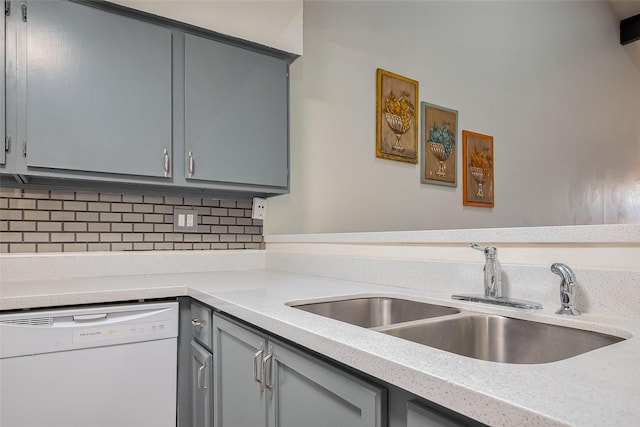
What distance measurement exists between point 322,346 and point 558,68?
4.22 m

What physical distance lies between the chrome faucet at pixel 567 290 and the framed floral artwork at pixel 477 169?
218 centimetres

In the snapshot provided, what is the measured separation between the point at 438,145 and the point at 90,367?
2.44 metres

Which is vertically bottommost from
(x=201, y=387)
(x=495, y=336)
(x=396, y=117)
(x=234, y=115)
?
(x=201, y=387)

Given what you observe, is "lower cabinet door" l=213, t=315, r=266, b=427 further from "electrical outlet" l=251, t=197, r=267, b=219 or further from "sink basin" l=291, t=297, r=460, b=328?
"electrical outlet" l=251, t=197, r=267, b=219

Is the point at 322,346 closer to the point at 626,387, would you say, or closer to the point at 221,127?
the point at 626,387

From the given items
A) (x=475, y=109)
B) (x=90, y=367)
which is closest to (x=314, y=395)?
(x=90, y=367)

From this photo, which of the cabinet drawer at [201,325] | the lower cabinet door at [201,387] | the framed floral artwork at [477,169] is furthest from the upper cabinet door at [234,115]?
the framed floral artwork at [477,169]

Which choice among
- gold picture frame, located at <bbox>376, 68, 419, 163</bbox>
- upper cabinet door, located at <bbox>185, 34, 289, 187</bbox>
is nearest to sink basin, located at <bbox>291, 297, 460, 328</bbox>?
upper cabinet door, located at <bbox>185, 34, 289, 187</bbox>

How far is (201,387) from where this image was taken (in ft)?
4.94

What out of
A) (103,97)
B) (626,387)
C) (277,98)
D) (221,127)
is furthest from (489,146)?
(626,387)

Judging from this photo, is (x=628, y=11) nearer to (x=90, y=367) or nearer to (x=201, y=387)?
(x=201, y=387)

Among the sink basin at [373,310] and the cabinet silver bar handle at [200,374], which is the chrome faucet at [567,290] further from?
the cabinet silver bar handle at [200,374]

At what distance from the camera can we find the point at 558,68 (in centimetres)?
395

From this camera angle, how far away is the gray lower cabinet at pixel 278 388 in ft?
2.48
